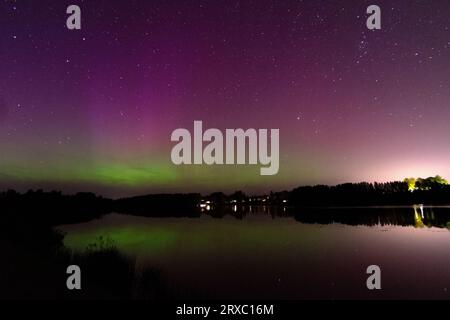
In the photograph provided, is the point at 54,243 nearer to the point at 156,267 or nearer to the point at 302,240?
the point at 156,267

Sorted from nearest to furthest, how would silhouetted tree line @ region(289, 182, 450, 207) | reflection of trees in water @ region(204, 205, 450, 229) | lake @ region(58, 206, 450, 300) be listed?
lake @ region(58, 206, 450, 300), reflection of trees in water @ region(204, 205, 450, 229), silhouetted tree line @ region(289, 182, 450, 207)

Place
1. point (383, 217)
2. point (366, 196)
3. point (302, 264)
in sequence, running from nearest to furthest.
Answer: point (302, 264) < point (383, 217) < point (366, 196)

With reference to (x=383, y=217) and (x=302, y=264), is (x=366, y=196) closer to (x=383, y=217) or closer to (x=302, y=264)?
(x=383, y=217)

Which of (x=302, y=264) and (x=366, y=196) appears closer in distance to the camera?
(x=302, y=264)

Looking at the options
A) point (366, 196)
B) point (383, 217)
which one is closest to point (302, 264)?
point (383, 217)

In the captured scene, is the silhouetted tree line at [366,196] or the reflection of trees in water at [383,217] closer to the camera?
the reflection of trees in water at [383,217]

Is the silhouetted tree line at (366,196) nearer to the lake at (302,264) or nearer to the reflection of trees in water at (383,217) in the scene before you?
the reflection of trees in water at (383,217)

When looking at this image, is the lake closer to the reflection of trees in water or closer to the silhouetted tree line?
the reflection of trees in water

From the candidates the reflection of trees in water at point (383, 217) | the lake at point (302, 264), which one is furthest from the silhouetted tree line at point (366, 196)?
the lake at point (302, 264)

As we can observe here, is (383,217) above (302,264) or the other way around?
above

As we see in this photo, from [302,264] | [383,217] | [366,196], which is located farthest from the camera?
[366,196]

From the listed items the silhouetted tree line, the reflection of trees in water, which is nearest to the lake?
the reflection of trees in water

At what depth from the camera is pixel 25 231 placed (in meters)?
24.8
